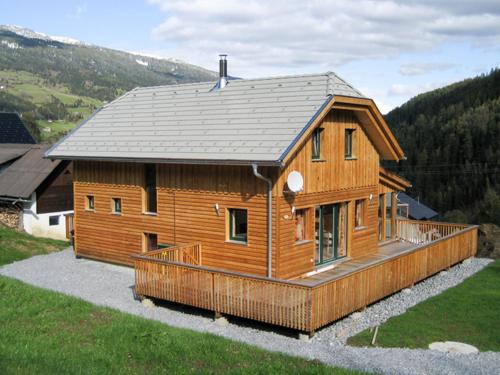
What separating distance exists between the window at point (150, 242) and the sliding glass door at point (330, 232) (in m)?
5.38

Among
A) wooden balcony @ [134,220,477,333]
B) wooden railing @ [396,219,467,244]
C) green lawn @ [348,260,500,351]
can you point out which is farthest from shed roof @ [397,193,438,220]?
green lawn @ [348,260,500,351]

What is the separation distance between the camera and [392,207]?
76.8 feet

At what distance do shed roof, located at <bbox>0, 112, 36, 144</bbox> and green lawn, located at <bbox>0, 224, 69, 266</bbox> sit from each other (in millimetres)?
17710

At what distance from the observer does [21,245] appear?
23.5 metres

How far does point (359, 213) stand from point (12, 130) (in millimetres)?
31556

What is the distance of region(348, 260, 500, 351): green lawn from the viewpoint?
502 inches

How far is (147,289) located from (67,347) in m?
4.52

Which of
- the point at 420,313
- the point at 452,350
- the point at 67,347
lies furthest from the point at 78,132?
the point at 452,350

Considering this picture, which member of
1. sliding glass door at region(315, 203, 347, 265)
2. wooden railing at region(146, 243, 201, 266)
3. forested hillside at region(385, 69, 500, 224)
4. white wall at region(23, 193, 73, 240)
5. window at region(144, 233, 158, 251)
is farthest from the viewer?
forested hillside at region(385, 69, 500, 224)

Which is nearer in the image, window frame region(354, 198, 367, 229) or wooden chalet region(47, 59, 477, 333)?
wooden chalet region(47, 59, 477, 333)

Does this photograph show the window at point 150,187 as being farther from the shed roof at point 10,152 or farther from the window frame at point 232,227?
the shed roof at point 10,152

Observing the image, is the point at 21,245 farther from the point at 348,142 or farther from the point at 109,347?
the point at 109,347

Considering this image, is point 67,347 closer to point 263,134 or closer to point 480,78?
point 263,134

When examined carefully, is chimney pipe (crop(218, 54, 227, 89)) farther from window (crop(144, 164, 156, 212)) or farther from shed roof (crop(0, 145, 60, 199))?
shed roof (crop(0, 145, 60, 199))
